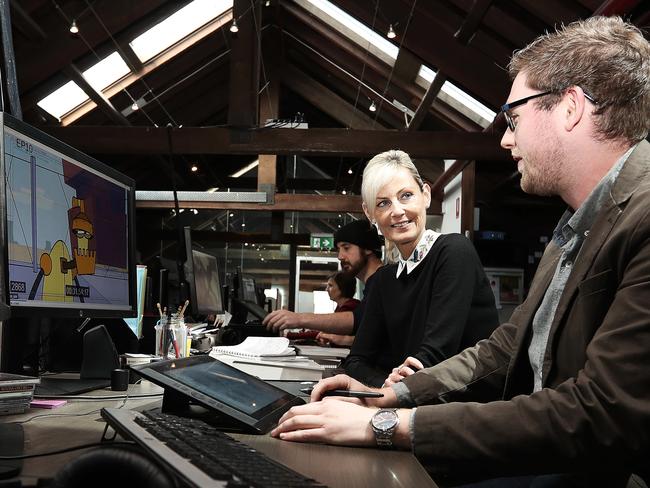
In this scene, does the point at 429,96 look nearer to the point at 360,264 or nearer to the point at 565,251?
the point at 360,264

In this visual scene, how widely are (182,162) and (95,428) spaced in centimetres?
1195

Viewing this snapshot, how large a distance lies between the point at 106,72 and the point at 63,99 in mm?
685

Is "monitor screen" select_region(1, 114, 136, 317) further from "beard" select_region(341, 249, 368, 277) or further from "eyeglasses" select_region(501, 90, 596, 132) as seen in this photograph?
"beard" select_region(341, 249, 368, 277)

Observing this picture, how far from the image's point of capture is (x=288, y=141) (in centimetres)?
773

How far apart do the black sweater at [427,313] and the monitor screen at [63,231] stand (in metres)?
0.86

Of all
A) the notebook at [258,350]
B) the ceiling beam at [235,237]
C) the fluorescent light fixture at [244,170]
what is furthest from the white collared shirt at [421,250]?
the fluorescent light fixture at [244,170]

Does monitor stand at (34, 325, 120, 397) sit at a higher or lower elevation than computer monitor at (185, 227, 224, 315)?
lower

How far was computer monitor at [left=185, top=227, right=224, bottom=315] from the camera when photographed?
2691 millimetres

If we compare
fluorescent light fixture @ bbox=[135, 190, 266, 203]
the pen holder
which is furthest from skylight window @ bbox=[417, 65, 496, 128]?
the pen holder

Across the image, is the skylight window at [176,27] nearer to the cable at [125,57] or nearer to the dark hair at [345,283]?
the cable at [125,57]

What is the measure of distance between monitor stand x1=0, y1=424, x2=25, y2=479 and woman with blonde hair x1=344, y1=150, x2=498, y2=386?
1.17 meters

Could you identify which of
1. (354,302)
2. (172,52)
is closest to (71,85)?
(172,52)

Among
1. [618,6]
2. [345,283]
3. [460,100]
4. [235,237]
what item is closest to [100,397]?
[345,283]

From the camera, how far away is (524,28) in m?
6.20
